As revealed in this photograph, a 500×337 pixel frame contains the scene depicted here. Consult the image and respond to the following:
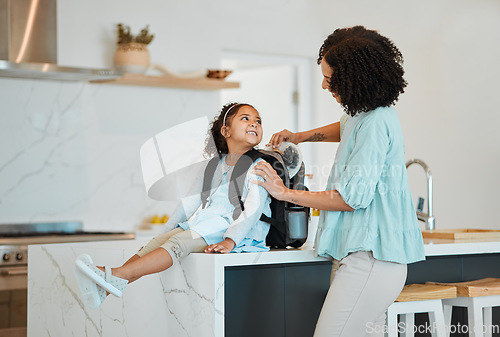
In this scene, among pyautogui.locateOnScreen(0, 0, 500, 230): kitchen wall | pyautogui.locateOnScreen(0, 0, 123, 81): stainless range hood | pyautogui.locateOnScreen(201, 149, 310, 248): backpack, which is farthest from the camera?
pyautogui.locateOnScreen(0, 0, 500, 230): kitchen wall

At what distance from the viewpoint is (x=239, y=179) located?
2.09 m

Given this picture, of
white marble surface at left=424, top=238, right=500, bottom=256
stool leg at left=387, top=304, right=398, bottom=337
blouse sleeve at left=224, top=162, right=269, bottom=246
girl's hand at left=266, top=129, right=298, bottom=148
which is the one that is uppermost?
girl's hand at left=266, top=129, right=298, bottom=148

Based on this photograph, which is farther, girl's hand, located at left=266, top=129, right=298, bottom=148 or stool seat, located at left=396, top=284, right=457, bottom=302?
girl's hand, located at left=266, top=129, right=298, bottom=148

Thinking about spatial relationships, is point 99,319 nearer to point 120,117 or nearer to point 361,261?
point 361,261

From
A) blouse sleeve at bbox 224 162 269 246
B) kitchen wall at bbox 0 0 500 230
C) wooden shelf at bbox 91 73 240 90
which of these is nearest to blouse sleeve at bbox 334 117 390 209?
blouse sleeve at bbox 224 162 269 246

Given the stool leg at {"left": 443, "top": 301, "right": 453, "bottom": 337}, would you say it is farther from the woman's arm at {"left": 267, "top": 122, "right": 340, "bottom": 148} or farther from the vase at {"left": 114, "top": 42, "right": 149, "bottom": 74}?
the vase at {"left": 114, "top": 42, "right": 149, "bottom": 74}

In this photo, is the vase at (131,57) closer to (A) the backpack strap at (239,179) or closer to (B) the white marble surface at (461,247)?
(A) the backpack strap at (239,179)

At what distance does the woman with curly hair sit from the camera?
5.73 feet

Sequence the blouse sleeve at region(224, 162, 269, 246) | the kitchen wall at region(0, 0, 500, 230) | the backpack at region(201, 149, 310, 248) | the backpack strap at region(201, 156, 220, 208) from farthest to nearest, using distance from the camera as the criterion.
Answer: the kitchen wall at region(0, 0, 500, 230) → the backpack strap at region(201, 156, 220, 208) → the backpack at region(201, 149, 310, 248) → the blouse sleeve at region(224, 162, 269, 246)

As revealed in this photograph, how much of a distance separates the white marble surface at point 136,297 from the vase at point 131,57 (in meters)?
1.62

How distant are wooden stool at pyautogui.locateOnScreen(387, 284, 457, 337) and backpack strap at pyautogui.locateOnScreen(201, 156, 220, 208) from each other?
0.70 m

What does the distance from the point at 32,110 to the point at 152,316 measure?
2261 mm

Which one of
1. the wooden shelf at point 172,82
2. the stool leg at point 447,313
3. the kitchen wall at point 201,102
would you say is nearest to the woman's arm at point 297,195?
the stool leg at point 447,313

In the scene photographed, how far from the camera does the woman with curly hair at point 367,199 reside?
5.73ft
